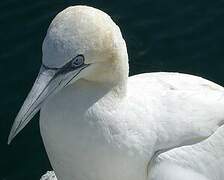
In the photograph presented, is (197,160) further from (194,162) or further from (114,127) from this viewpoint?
(114,127)

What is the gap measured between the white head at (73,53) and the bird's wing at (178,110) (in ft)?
1.89

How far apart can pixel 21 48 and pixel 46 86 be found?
4.15 m

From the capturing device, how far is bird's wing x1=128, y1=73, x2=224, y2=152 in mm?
6730

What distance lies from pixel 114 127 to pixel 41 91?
813mm

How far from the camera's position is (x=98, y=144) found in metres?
6.64

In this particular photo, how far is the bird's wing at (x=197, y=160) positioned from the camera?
21.9ft

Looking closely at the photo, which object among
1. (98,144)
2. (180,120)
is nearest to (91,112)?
(98,144)

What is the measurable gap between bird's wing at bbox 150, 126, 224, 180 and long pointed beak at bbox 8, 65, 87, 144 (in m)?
1.18

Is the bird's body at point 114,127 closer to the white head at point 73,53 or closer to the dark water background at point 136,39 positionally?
the white head at point 73,53

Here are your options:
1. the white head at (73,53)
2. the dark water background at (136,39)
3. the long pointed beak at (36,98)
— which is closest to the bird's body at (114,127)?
the white head at (73,53)

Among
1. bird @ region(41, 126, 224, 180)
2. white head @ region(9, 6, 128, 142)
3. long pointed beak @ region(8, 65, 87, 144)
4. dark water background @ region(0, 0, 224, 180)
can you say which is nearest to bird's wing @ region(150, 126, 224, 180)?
bird @ region(41, 126, 224, 180)

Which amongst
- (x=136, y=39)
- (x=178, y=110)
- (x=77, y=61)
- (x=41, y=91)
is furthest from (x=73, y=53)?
(x=136, y=39)

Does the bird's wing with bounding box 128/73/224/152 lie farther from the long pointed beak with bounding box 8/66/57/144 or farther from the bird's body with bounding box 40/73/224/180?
the long pointed beak with bounding box 8/66/57/144

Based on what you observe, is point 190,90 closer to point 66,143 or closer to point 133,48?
point 66,143
